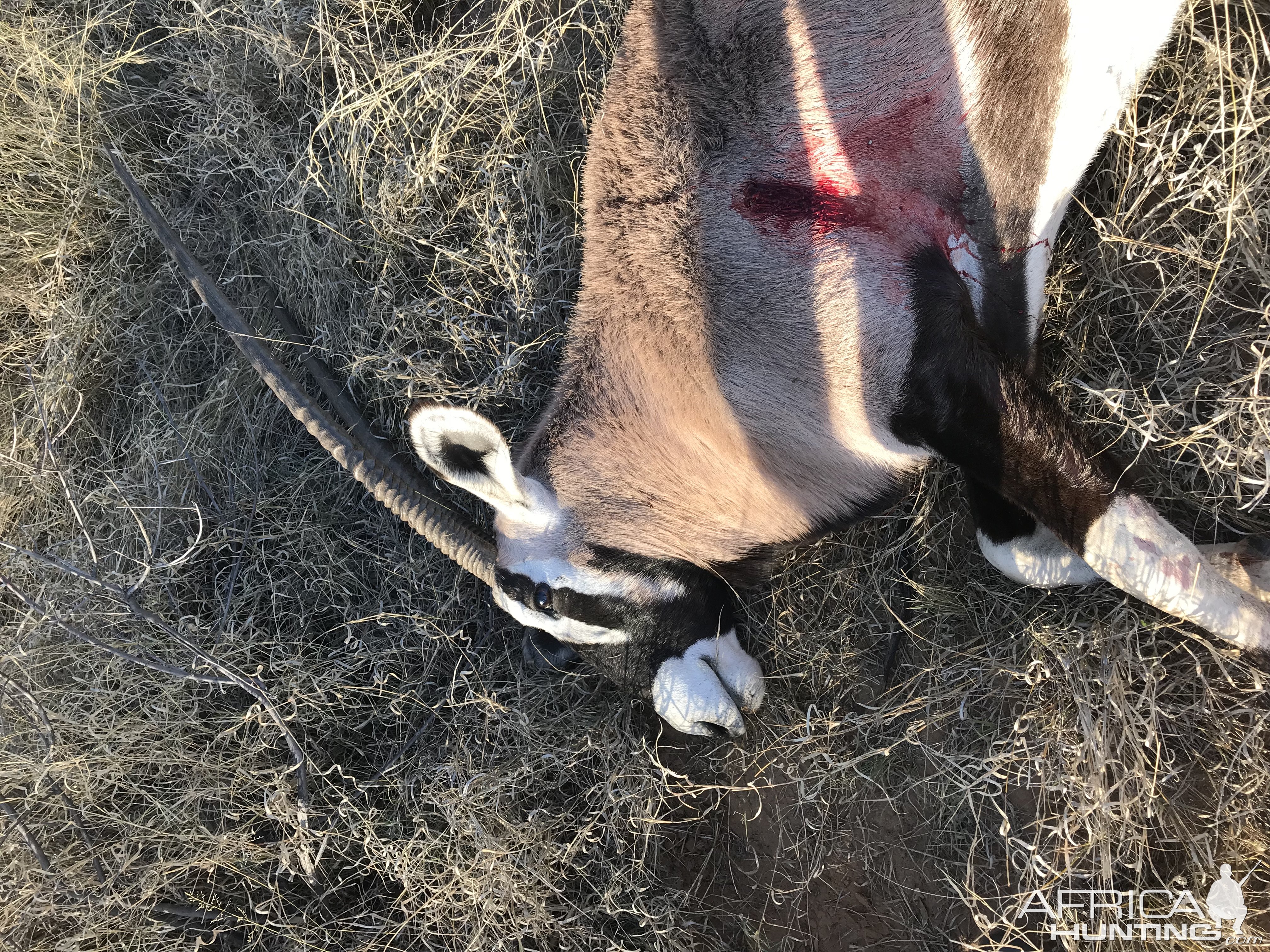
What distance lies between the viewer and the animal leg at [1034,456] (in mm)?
2191

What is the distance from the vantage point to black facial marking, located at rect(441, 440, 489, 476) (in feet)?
7.89

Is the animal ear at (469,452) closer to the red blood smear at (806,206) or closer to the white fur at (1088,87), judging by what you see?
the red blood smear at (806,206)

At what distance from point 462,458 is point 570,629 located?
766 millimetres

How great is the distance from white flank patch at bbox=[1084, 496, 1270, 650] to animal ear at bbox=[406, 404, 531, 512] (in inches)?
72.7

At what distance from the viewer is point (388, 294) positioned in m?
3.56

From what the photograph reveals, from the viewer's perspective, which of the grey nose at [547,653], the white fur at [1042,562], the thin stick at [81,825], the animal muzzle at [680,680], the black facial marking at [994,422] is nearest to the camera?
the black facial marking at [994,422]

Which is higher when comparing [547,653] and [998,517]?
[998,517]

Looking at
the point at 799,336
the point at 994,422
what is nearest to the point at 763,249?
the point at 799,336

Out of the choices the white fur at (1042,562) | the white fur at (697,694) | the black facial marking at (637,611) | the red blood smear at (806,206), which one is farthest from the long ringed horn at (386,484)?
the white fur at (1042,562)

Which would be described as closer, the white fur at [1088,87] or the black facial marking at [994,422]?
the black facial marking at [994,422]

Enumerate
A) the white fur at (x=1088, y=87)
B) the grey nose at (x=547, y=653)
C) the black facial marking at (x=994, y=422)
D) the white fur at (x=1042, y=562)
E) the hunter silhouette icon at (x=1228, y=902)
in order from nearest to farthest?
the black facial marking at (x=994, y=422) < the white fur at (x=1088, y=87) < the hunter silhouette icon at (x=1228, y=902) < the white fur at (x=1042, y=562) < the grey nose at (x=547, y=653)

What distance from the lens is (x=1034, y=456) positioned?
2191mm

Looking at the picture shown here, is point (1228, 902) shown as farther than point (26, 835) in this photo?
No

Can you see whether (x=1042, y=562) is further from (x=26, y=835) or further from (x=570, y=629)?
(x=26, y=835)
